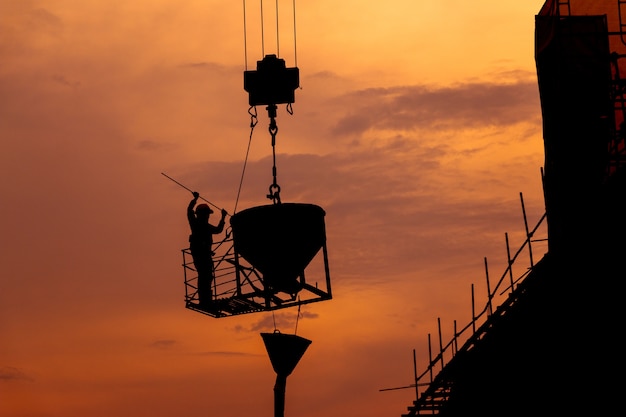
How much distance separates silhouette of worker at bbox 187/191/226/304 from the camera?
1057 inches

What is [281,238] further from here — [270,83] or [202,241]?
[270,83]

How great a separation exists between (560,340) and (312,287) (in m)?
5.30

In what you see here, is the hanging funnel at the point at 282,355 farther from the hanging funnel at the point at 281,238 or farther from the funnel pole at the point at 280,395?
the hanging funnel at the point at 281,238

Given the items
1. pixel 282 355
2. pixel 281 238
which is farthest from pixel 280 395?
pixel 281 238

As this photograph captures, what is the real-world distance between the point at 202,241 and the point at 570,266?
325 inches

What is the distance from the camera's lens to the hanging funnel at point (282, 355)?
19016 millimetres

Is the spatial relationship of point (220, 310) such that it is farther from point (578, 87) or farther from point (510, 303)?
point (578, 87)

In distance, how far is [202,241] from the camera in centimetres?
2700

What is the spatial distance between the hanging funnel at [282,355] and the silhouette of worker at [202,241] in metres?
7.87

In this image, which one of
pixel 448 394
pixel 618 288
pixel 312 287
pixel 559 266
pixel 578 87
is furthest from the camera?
pixel 448 394

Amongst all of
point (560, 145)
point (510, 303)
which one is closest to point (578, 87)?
point (560, 145)

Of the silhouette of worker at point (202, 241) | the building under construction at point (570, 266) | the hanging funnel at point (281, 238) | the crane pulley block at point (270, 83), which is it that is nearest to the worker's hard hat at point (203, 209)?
the silhouette of worker at point (202, 241)

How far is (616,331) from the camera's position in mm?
22844

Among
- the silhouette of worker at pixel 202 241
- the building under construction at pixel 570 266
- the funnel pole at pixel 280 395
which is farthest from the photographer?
the silhouette of worker at pixel 202 241
